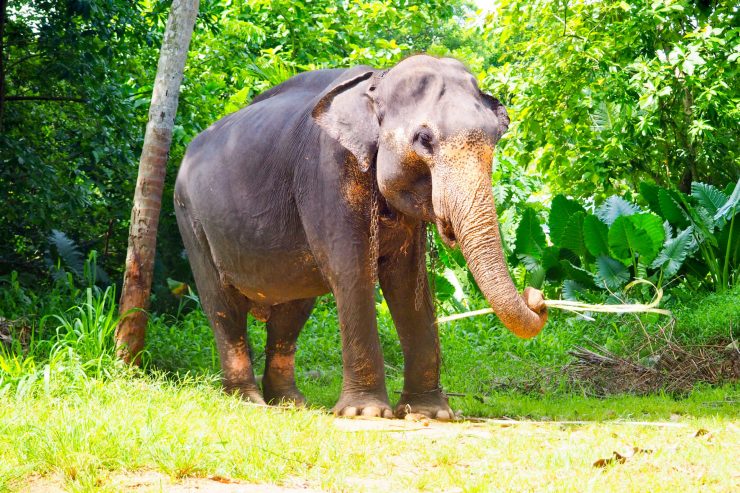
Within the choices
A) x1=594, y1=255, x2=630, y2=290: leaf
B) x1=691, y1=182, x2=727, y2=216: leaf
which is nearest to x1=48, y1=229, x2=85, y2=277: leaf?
x1=594, y1=255, x2=630, y2=290: leaf

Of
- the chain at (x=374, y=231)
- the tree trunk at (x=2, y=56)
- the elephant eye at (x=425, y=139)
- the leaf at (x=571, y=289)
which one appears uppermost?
the tree trunk at (x=2, y=56)

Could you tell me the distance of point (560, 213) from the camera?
1032cm

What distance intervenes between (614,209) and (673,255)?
3.51 ft

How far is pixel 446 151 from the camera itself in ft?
17.4

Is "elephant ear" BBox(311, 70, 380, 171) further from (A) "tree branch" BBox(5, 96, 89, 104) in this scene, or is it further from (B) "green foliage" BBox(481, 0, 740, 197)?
(B) "green foliage" BBox(481, 0, 740, 197)

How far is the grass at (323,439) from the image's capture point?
3824mm

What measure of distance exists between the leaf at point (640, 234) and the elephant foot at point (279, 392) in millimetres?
3800

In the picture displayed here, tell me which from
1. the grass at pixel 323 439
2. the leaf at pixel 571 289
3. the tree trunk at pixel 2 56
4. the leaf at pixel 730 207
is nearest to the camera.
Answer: the grass at pixel 323 439

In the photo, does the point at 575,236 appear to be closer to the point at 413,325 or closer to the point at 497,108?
the point at 413,325

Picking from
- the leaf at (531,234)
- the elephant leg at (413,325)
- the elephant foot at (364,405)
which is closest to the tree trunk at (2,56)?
the elephant leg at (413,325)

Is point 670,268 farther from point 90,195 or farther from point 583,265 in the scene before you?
point 90,195

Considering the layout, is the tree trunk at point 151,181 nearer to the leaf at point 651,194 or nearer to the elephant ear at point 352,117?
the elephant ear at point 352,117

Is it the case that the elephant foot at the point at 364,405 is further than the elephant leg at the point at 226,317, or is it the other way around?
the elephant leg at the point at 226,317

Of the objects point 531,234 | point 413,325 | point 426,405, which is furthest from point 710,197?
point 426,405
